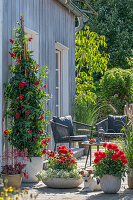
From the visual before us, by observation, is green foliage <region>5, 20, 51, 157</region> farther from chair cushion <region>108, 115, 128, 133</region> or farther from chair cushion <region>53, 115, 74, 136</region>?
chair cushion <region>108, 115, 128, 133</region>

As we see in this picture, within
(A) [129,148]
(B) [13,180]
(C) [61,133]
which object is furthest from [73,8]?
(B) [13,180]

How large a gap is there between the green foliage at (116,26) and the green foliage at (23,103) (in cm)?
1263

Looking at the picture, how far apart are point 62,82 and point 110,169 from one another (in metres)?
4.30

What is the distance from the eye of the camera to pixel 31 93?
18.7 ft

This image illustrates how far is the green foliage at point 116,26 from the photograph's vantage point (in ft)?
59.9

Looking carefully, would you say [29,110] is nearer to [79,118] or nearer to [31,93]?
[31,93]

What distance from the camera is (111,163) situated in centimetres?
509

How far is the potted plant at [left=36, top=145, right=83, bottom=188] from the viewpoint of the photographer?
534cm

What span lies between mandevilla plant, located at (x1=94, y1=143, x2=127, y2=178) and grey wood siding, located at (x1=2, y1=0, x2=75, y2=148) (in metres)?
1.92

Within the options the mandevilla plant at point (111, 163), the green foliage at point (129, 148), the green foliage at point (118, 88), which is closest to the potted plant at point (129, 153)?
the green foliage at point (129, 148)

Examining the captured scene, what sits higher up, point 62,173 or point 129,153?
point 129,153

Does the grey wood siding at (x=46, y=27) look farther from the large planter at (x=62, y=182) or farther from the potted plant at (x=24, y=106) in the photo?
the large planter at (x=62, y=182)

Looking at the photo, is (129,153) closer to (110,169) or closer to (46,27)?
(110,169)

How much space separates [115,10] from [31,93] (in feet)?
44.4
